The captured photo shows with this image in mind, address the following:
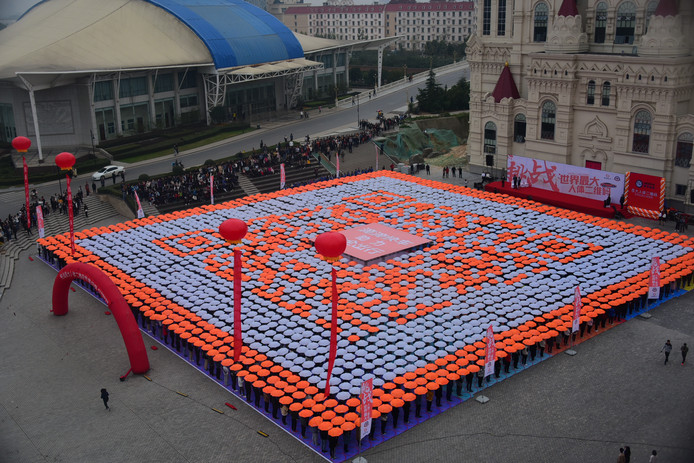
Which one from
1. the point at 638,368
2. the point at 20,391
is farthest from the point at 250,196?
the point at 638,368

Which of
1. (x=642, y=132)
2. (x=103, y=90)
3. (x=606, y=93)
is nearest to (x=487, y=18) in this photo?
(x=606, y=93)

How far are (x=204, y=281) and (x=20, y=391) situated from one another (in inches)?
435

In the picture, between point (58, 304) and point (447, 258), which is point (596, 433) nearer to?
point (447, 258)

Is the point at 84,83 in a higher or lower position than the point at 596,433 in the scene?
higher

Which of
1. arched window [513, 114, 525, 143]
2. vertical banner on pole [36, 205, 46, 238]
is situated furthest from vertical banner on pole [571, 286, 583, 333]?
vertical banner on pole [36, 205, 46, 238]

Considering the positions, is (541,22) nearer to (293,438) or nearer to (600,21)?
(600,21)

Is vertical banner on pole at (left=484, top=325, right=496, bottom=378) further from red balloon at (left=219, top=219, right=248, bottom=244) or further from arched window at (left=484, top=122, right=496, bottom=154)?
arched window at (left=484, top=122, right=496, bottom=154)

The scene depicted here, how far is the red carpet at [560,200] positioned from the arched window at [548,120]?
5.34m

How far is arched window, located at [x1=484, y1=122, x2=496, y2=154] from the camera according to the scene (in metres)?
61.7

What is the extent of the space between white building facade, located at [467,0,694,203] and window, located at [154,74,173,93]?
1398 inches

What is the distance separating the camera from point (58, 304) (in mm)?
35750

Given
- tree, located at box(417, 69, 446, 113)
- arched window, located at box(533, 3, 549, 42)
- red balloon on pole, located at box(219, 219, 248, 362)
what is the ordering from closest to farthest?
red balloon on pole, located at box(219, 219, 248, 362) < arched window, located at box(533, 3, 549, 42) < tree, located at box(417, 69, 446, 113)

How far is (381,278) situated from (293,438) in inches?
529

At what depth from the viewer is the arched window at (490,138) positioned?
61719 mm
